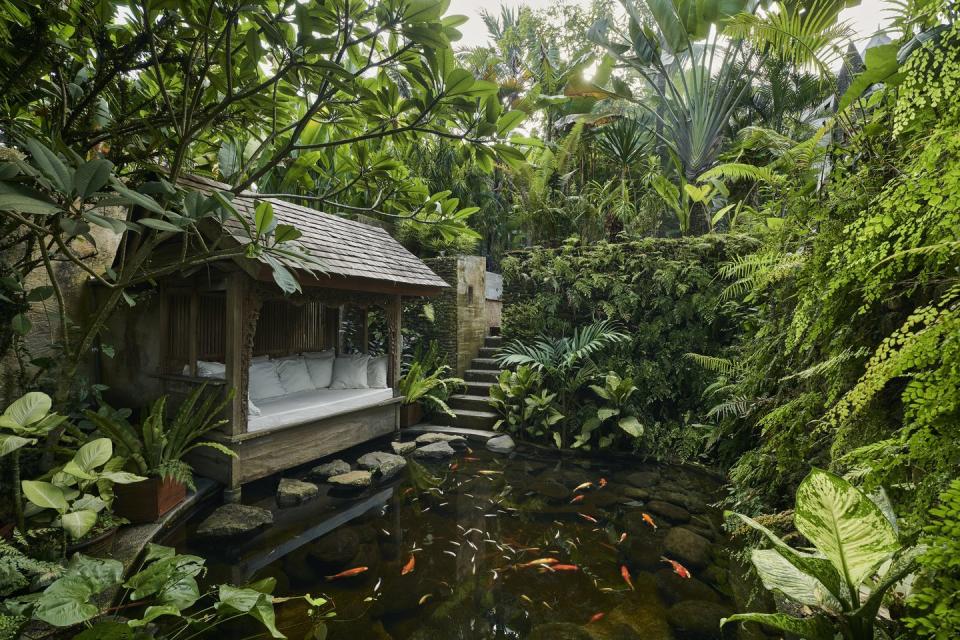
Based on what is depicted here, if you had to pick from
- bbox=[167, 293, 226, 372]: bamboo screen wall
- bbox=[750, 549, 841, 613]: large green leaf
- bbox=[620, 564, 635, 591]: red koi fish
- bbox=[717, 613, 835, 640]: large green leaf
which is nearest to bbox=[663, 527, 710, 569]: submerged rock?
bbox=[620, 564, 635, 591]: red koi fish

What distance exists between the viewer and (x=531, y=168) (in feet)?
31.2

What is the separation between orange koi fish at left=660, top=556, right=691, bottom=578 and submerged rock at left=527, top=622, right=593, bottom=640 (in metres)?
0.99

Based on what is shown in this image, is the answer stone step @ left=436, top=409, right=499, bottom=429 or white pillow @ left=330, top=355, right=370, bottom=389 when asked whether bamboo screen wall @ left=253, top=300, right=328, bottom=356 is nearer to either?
white pillow @ left=330, top=355, right=370, bottom=389

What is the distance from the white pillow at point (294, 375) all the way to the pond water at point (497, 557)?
130 cm

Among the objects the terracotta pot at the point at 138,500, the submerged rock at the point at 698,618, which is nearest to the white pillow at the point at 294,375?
the terracotta pot at the point at 138,500

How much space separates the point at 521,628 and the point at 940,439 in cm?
223

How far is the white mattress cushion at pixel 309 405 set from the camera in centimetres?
437

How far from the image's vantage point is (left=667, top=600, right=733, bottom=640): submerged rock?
2426 millimetres

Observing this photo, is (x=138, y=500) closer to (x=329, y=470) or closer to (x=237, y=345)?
(x=237, y=345)

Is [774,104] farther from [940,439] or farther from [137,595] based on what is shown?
[137,595]

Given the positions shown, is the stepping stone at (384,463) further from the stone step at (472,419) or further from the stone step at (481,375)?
the stone step at (481,375)

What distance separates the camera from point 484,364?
7.91 m

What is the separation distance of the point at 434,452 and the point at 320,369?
204 cm

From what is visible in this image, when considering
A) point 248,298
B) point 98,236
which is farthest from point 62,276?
point 248,298
